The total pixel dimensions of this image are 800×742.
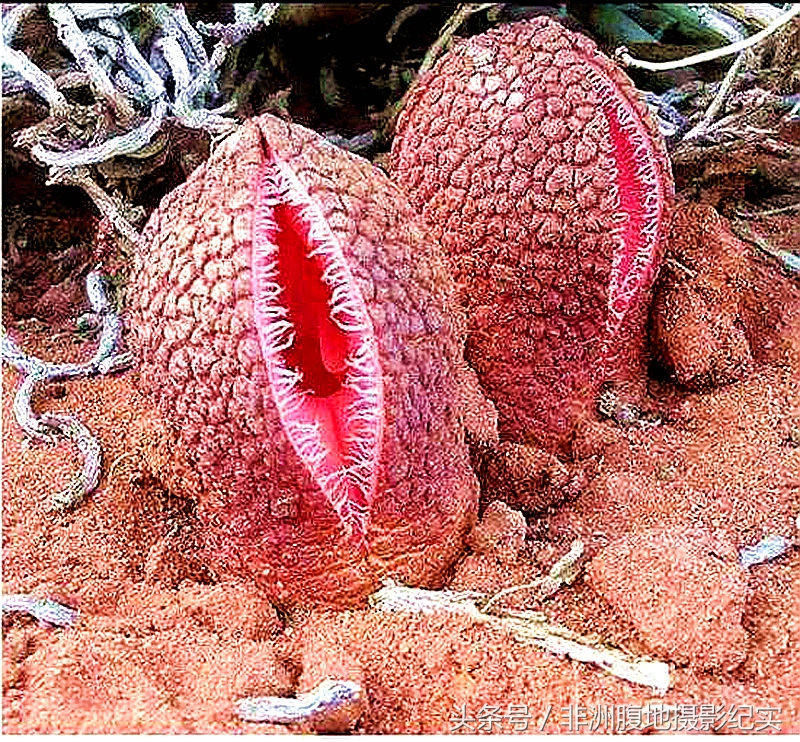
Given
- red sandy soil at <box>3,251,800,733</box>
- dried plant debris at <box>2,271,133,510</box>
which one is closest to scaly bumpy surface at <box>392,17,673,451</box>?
red sandy soil at <box>3,251,800,733</box>

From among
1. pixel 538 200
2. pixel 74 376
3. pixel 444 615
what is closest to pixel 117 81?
pixel 74 376

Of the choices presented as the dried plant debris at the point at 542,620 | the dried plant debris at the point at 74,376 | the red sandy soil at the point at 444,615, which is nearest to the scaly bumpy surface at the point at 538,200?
the red sandy soil at the point at 444,615

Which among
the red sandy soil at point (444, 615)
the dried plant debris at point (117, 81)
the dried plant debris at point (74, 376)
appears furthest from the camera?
the dried plant debris at point (117, 81)

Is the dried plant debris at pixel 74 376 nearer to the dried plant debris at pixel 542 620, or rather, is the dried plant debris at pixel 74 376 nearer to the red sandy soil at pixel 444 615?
the red sandy soil at pixel 444 615

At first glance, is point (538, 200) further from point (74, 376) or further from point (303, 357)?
point (74, 376)

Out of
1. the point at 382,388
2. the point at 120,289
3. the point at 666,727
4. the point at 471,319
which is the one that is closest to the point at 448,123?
the point at 471,319
